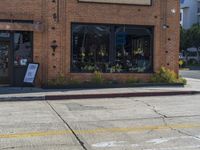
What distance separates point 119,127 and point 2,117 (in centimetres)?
349

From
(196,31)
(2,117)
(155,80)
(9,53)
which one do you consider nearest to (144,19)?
(155,80)

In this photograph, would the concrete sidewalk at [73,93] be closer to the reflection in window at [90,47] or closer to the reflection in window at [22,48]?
the reflection in window at [22,48]

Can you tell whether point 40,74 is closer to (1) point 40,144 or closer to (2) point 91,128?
(2) point 91,128

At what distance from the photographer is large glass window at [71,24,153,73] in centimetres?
2195

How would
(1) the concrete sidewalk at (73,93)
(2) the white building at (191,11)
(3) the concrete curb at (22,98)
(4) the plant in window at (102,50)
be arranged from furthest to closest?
(2) the white building at (191,11)
(4) the plant in window at (102,50)
(1) the concrete sidewalk at (73,93)
(3) the concrete curb at (22,98)

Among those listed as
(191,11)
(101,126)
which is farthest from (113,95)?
(191,11)

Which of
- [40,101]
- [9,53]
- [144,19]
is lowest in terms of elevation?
[40,101]

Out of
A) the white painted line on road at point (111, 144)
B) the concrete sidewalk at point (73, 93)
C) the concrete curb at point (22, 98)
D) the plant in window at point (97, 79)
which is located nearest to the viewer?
the white painted line on road at point (111, 144)

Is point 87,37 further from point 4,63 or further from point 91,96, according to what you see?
point 91,96

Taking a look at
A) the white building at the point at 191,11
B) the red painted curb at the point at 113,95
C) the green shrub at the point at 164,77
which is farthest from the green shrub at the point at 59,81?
the white building at the point at 191,11

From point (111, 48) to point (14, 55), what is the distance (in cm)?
460

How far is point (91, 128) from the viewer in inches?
411

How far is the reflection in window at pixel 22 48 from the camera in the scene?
21.2 metres

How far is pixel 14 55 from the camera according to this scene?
69.7 ft
